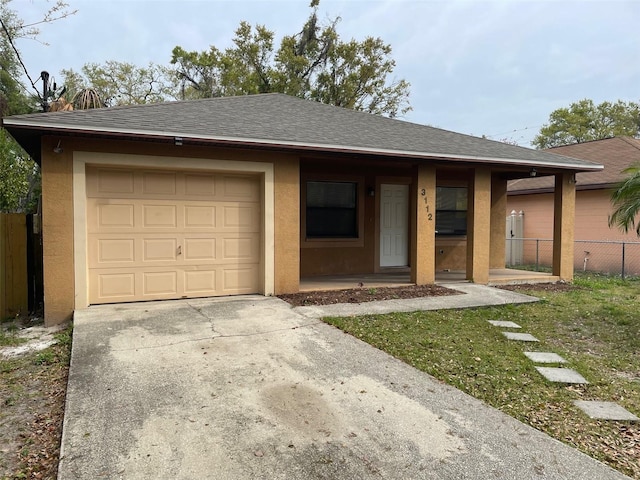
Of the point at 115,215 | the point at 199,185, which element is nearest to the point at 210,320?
the point at 115,215

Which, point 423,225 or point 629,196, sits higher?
point 629,196

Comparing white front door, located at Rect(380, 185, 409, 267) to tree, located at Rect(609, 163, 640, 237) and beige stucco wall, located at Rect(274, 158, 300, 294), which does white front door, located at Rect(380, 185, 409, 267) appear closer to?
beige stucco wall, located at Rect(274, 158, 300, 294)

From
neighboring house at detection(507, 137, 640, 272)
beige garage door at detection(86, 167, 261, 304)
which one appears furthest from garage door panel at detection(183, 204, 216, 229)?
neighboring house at detection(507, 137, 640, 272)

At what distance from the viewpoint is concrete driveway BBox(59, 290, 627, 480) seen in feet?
8.74

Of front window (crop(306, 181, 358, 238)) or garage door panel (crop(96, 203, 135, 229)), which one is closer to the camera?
garage door panel (crop(96, 203, 135, 229))

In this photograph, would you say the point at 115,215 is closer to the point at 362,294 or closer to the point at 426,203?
the point at 362,294

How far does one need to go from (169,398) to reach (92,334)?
231cm

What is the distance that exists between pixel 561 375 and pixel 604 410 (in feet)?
2.57

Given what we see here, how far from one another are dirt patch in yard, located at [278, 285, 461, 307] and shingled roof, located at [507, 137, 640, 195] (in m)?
8.68

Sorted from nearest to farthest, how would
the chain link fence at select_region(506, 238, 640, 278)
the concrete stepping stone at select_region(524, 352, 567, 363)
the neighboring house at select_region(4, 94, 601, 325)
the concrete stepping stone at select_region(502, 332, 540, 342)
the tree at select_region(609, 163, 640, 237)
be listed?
the concrete stepping stone at select_region(524, 352, 567, 363)
the concrete stepping stone at select_region(502, 332, 540, 342)
the tree at select_region(609, 163, 640, 237)
the neighboring house at select_region(4, 94, 601, 325)
the chain link fence at select_region(506, 238, 640, 278)

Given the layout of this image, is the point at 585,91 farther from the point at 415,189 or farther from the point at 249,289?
the point at 249,289

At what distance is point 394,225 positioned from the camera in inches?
450

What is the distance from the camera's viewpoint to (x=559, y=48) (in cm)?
1491

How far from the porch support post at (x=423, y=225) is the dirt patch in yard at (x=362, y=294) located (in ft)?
1.11
